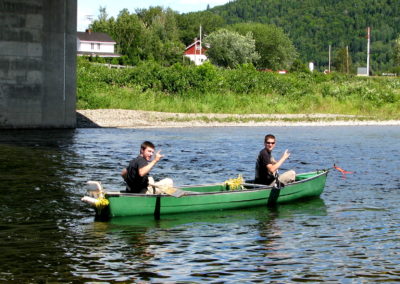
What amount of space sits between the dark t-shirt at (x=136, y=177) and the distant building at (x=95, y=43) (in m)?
107

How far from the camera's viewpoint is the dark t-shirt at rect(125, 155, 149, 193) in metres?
14.6

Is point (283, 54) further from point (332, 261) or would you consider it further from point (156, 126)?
point (332, 261)

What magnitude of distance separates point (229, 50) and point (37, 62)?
81540mm

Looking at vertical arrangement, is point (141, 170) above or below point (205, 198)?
above

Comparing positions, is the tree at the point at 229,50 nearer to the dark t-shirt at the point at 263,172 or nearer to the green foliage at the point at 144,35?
the green foliage at the point at 144,35

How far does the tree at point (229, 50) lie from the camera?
113 metres

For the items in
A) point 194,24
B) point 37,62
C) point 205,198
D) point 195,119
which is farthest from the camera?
point 194,24

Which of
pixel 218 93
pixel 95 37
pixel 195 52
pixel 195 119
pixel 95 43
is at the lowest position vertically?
pixel 195 119

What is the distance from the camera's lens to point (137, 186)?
14.9 metres

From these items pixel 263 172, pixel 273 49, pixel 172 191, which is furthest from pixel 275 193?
pixel 273 49

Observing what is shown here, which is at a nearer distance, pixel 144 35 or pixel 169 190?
pixel 169 190

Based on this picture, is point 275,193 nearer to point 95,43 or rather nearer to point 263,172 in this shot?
point 263,172

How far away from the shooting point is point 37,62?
3475cm

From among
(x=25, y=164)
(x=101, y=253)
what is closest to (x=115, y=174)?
(x=25, y=164)
